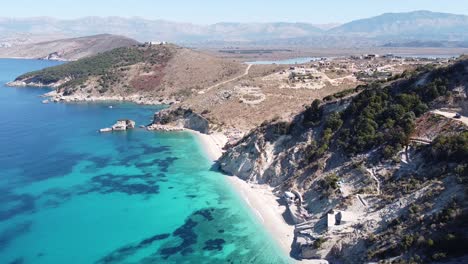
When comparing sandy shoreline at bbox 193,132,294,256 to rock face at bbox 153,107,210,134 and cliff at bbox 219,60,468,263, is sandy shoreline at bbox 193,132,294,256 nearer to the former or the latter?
cliff at bbox 219,60,468,263

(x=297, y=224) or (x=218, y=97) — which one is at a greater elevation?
(x=218, y=97)

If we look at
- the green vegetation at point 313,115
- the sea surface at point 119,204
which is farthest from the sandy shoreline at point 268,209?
the green vegetation at point 313,115

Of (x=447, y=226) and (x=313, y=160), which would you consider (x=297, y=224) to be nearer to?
(x=313, y=160)

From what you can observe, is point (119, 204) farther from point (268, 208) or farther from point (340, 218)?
point (340, 218)

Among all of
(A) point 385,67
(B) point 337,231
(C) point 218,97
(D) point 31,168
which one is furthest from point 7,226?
(A) point 385,67

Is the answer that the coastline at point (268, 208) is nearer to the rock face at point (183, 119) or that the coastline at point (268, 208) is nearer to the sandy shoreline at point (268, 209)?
the sandy shoreline at point (268, 209)

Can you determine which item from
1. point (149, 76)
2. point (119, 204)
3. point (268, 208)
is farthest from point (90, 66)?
point (268, 208)
